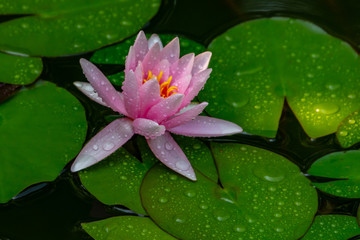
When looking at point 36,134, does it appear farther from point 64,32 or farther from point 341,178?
point 341,178

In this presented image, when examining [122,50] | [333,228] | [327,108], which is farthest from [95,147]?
[327,108]

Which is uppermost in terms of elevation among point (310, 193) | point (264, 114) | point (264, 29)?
point (264, 29)

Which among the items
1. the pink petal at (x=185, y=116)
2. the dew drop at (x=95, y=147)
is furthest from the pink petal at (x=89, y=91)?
the pink petal at (x=185, y=116)

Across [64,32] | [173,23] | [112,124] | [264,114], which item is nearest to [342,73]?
[264,114]

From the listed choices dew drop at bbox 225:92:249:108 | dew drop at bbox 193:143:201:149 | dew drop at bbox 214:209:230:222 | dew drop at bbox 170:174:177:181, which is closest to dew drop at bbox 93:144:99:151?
dew drop at bbox 170:174:177:181

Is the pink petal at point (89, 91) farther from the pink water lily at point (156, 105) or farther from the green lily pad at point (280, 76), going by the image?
the green lily pad at point (280, 76)

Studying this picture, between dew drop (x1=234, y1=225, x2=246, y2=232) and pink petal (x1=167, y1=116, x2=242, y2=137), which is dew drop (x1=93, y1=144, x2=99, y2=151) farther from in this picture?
dew drop (x1=234, y1=225, x2=246, y2=232)
